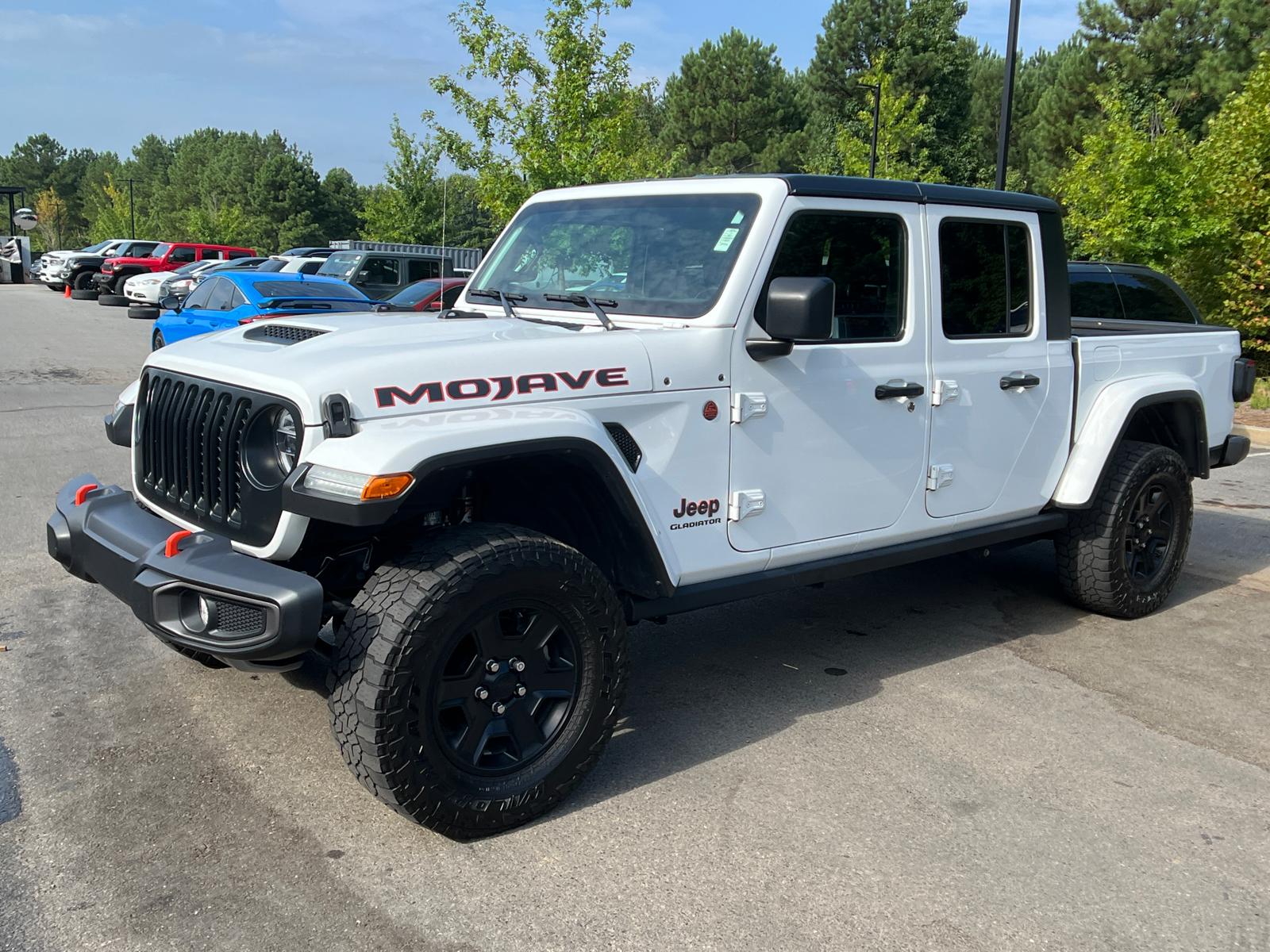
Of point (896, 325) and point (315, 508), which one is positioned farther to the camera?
point (896, 325)

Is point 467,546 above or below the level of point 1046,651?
above

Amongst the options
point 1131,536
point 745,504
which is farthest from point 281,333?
point 1131,536

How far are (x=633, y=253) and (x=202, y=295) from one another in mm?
10890

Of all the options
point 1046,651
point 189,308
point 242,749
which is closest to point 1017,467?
point 1046,651

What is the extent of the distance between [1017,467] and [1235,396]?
Answer: 2.12 meters

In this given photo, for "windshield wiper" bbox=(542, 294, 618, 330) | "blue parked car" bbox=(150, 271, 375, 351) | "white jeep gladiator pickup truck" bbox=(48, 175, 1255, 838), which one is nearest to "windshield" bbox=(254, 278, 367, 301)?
"blue parked car" bbox=(150, 271, 375, 351)

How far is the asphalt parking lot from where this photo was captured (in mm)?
2824

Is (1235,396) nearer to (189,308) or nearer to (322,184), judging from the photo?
(189,308)

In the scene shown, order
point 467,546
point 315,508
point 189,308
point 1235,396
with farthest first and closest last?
1. point 189,308
2. point 1235,396
3. point 467,546
4. point 315,508

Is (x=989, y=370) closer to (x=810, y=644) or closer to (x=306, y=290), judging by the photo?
(x=810, y=644)

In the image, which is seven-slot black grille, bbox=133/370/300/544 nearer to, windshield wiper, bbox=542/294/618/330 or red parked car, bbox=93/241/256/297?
windshield wiper, bbox=542/294/618/330

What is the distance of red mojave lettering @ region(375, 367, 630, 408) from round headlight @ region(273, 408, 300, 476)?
12.1 inches

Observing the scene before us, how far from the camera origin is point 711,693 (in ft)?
14.4

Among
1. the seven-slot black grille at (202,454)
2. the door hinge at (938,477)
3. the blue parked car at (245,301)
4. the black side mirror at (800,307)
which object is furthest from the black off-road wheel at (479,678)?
the blue parked car at (245,301)
